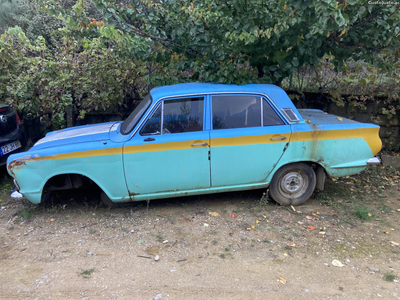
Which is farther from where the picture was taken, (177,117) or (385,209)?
(385,209)

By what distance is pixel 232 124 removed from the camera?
166 inches

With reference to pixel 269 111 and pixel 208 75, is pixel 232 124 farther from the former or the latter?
pixel 208 75

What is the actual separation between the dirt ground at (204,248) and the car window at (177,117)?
1.25 m

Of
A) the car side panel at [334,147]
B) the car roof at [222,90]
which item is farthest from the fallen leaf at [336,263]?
the car roof at [222,90]

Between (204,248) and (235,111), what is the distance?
6.21ft

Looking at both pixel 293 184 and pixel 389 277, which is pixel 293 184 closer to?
pixel 293 184

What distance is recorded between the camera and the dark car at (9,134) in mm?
5113

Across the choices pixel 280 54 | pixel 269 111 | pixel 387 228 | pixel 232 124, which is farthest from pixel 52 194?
pixel 387 228

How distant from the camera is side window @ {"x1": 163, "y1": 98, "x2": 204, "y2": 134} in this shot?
409 centimetres

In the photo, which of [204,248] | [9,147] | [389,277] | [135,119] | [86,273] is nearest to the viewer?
[389,277]

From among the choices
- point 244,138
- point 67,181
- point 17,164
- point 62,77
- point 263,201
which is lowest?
point 263,201

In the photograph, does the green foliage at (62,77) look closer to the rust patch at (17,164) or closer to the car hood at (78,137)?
the car hood at (78,137)

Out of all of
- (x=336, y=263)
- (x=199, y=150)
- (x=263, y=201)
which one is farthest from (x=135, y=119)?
(x=336, y=263)

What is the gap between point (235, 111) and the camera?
4.25 metres
